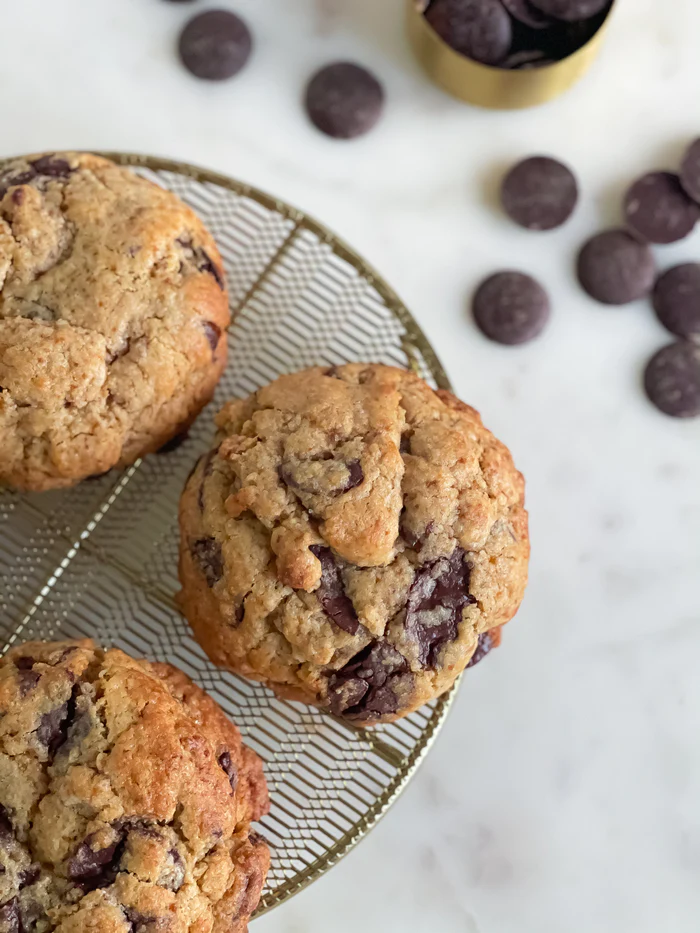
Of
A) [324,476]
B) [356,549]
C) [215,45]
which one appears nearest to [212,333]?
[324,476]

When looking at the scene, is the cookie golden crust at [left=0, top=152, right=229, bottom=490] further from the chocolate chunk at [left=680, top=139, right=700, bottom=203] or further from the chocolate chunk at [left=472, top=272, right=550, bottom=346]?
the chocolate chunk at [left=680, top=139, right=700, bottom=203]

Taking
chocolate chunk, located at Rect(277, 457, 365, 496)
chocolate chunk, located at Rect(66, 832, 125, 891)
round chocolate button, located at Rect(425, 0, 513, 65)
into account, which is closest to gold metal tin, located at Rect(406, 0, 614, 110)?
round chocolate button, located at Rect(425, 0, 513, 65)

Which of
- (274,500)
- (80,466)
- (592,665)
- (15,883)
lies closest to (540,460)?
(592,665)

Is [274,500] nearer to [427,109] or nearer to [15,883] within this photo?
[15,883]

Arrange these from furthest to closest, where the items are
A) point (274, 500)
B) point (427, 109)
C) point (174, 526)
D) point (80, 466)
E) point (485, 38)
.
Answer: point (427, 109) < point (485, 38) < point (174, 526) < point (80, 466) < point (274, 500)

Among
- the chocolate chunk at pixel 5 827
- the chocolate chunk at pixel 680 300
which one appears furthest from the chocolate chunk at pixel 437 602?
the chocolate chunk at pixel 680 300
